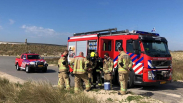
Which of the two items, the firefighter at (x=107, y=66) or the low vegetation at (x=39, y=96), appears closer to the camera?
the low vegetation at (x=39, y=96)

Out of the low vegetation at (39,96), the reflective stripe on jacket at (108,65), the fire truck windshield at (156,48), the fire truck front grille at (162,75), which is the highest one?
the fire truck windshield at (156,48)

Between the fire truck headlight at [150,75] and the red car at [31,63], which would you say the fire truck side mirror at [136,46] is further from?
the red car at [31,63]

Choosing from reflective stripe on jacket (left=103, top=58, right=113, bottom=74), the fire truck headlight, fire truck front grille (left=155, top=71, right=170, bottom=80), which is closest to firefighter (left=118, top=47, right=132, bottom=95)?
reflective stripe on jacket (left=103, top=58, right=113, bottom=74)

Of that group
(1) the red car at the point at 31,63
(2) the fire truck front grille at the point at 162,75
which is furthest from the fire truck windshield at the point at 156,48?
(1) the red car at the point at 31,63

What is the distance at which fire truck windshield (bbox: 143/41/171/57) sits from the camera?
789 centimetres

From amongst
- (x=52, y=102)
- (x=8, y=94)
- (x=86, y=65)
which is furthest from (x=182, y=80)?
(x=8, y=94)

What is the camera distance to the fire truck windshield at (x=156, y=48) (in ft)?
25.9

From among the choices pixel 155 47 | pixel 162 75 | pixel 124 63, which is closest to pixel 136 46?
pixel 155 47

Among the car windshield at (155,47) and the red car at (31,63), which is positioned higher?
the car windshield at (155,47)

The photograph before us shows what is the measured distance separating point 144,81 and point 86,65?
2.73m

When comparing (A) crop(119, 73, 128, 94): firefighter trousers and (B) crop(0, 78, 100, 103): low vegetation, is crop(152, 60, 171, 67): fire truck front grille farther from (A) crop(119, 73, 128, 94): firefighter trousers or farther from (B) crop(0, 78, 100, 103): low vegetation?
(B) crop(0, 78, 100, 103): low vegetation

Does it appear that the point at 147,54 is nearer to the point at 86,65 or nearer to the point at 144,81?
the point at 144,81

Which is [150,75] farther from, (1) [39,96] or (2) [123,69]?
(1) [39,96]

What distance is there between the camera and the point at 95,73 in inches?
328
